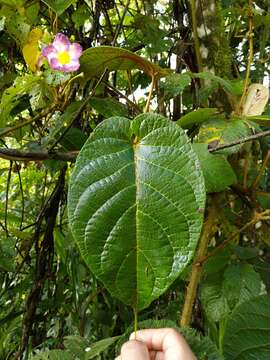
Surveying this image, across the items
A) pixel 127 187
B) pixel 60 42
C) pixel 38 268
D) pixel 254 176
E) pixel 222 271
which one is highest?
pixel 60 42

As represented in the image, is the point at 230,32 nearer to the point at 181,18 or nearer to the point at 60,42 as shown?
the point at 181,18

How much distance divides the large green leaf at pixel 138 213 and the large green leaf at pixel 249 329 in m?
0.30

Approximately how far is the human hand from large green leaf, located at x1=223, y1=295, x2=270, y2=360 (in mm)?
223

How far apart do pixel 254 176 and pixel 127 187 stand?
519 millimetres

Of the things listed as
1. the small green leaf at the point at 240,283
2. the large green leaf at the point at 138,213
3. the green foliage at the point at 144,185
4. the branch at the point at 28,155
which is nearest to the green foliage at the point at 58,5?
the green foliage at the point at 144,185

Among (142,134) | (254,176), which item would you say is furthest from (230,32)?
(142,134)

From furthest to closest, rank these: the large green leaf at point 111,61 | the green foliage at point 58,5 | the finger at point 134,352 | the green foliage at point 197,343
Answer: the green foliage at point 58,5 → the large green leaf at point 111,61 → the green foliage at point 197,343 → the finger at point 134,352

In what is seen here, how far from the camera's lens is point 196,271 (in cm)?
83

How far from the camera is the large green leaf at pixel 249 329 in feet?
2.54

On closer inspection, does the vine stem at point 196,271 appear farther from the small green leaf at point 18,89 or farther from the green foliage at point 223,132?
the small green leaf at point 18,89

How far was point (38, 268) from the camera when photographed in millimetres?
1237

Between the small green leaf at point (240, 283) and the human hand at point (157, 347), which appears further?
the small green leaf at point (240, 283)

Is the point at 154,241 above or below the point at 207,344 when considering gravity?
above

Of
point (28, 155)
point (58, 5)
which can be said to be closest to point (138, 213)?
point (28, 155)
